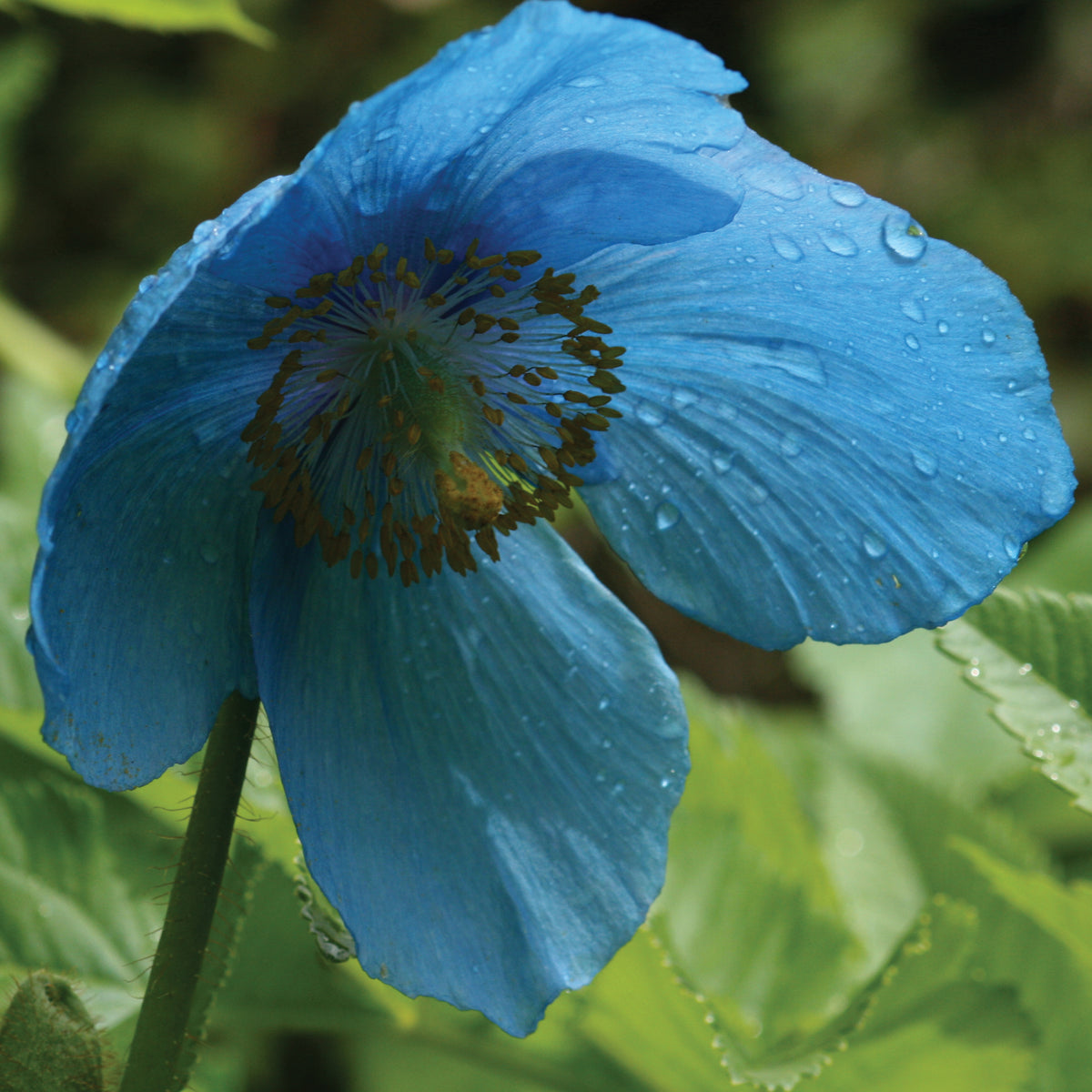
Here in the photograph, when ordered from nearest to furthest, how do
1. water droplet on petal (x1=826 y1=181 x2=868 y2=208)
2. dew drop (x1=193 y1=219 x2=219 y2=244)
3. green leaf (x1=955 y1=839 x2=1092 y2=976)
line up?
1. dew drop (x1=193 y1=219 x2=219 y2=244)
2. water droplet on petal (x1=826 y1=181 x2=868 y2=208)
3. green leaf (x1=955 y1=839 x2=1092 y2=976)

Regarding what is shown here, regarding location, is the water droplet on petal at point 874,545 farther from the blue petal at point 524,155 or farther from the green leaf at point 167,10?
the green leaf at point 167,10

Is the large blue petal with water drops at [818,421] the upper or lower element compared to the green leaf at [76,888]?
upper

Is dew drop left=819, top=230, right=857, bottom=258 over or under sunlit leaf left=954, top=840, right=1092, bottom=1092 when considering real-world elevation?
over

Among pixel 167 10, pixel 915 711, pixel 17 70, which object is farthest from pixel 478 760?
pixel 17 70

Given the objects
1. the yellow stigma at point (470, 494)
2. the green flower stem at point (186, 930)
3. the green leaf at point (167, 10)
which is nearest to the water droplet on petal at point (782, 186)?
the yellow stigma at point (470, 494)

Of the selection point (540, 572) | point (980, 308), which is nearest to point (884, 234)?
point (980, 308)

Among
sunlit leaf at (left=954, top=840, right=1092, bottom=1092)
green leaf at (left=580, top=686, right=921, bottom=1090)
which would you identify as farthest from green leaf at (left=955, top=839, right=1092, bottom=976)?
green leaf at (left=580, top=686, right=921, bottom=1090)

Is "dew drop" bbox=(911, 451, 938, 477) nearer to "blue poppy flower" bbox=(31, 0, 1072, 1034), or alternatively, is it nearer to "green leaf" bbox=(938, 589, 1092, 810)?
"blue poppy flower" bbox=(31, 0, 1072, 1034)

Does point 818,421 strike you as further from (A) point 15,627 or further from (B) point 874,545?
(A) point 15,627
